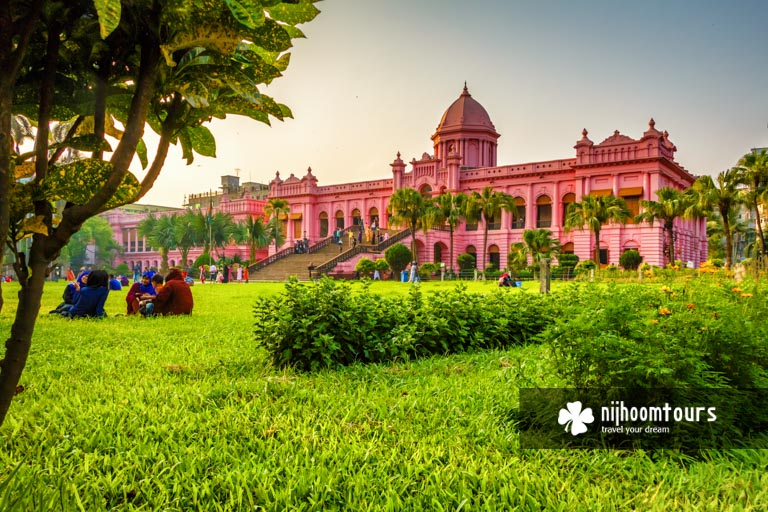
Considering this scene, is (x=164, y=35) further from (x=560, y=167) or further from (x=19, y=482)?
(x=560, y=167)

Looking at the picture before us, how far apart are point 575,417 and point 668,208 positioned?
3011cm

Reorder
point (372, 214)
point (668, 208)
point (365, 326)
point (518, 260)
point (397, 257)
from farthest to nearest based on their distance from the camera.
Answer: point (372, 214)
point (397, 257)
point (518, 260)
point (668, 208)
point (365, 326)

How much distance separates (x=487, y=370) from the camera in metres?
4.95

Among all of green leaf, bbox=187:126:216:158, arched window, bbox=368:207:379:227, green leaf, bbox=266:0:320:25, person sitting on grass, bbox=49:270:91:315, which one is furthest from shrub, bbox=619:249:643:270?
green leaf, bbox=266:0:320:25

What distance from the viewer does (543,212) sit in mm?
39219

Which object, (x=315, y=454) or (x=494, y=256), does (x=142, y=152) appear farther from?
(x=494, y=256)

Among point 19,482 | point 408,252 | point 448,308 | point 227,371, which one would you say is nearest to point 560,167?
point 408,252

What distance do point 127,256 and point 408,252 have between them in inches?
1758

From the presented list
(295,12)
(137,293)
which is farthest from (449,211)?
(295,12)

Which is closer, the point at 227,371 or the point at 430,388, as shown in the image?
the point at 430,388

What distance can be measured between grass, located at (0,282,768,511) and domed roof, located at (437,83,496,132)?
143 feet

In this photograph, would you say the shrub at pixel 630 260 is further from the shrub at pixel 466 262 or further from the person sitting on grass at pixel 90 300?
the person sitting on grass at pixel 90 300

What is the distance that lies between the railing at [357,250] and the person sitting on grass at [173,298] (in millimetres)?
20346

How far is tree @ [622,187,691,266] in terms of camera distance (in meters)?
29.2
